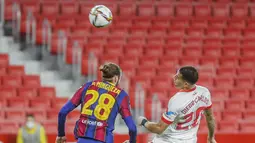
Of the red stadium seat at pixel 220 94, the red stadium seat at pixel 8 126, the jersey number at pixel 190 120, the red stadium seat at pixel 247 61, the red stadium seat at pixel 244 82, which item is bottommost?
the red stadium seat at pixel 8 126

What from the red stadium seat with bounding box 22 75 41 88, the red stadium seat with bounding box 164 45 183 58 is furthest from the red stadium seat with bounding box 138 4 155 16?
the red stadium seat with bounding box 22 75 41 88

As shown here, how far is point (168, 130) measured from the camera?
6977mm

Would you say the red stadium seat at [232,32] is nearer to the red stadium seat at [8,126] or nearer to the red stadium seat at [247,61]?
the red stadium seat at [247,61]

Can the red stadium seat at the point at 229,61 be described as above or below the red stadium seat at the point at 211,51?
below

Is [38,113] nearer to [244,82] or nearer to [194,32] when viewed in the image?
[244,82]

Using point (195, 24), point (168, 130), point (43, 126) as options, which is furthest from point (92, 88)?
point (195, 24)

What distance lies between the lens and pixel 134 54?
52.6 feet

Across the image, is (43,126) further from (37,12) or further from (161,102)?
(37,12)

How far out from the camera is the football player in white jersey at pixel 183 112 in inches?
270

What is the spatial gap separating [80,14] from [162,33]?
1.80 m

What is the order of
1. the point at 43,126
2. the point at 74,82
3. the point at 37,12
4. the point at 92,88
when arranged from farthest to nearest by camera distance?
1. the point at 37,12
2. the point at 74,82
3. the point at 43,126
4. the point at 92,88

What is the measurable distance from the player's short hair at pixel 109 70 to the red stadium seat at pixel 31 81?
796 cm

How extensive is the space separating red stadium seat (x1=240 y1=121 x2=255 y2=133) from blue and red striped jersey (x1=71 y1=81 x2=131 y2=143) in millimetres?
8047

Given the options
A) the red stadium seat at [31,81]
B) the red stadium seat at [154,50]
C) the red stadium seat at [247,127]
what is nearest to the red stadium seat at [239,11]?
the red stadium seat at [154,50]
